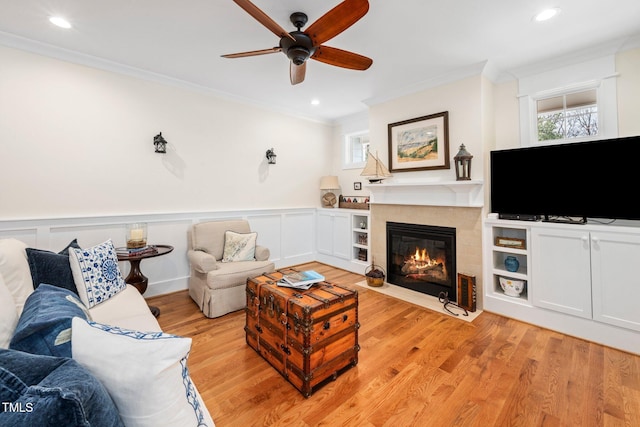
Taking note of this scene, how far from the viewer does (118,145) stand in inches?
124

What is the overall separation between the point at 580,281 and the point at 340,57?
284 cm

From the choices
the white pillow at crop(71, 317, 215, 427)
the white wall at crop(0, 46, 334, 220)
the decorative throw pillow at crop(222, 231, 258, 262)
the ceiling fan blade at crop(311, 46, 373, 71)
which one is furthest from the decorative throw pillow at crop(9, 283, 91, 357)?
the white wall at crop(0, 46, 334, 220)

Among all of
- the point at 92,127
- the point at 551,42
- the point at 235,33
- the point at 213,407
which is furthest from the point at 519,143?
the point at 92,127

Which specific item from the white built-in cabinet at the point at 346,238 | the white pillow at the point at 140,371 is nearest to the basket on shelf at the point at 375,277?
the white built-in cabinet at the point at 346,238

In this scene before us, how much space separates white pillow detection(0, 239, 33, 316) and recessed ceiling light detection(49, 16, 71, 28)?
185 cm

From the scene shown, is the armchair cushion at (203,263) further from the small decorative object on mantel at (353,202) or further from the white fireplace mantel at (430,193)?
the small decorative object on mantel at (353,202)

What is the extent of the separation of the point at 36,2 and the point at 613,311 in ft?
16.9

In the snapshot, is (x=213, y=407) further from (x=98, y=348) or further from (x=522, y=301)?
(x=522, y=301)

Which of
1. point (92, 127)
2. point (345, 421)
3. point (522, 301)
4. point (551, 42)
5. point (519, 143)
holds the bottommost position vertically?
point (345, 421)

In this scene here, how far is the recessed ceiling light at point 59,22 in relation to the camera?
225 centimetres

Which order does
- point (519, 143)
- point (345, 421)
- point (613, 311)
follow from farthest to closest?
→ point (519, 143) < point (613, 311) < point (345, 421)

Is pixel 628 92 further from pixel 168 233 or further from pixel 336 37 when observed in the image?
pixel 168 233

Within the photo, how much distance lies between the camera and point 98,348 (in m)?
0.75

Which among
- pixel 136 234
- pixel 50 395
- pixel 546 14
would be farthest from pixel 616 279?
pixel 136 234
